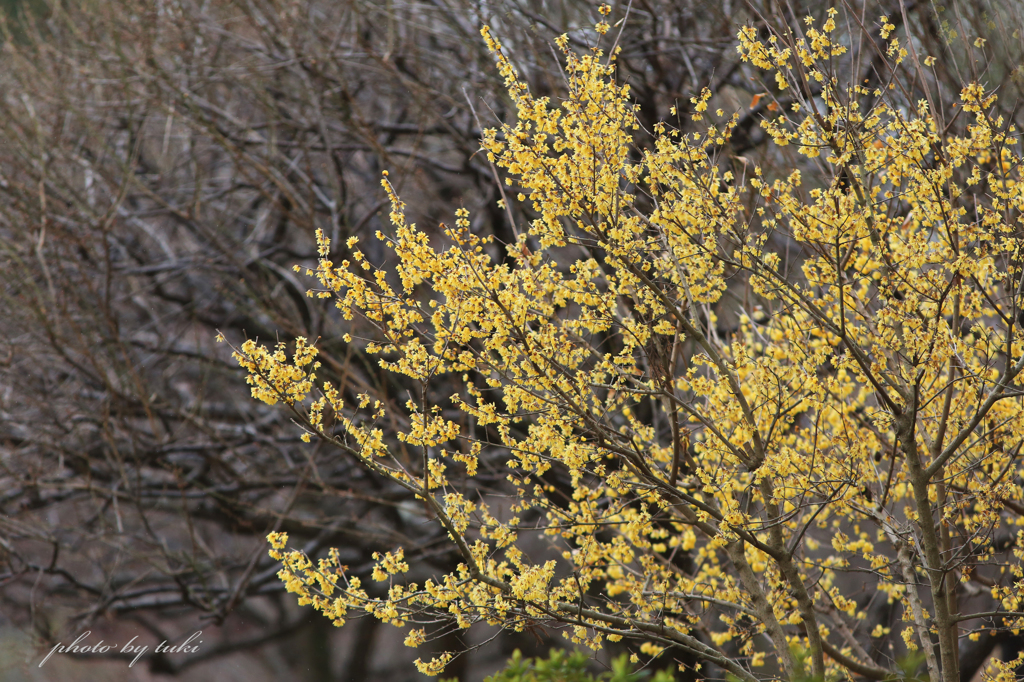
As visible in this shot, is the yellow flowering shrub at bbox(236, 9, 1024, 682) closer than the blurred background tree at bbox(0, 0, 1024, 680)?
Yes

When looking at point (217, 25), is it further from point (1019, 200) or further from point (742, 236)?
point (1019, 200)

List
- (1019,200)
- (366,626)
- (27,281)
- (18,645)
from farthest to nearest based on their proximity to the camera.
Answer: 1. (366,626)
2. (18,645)
3. (27,281)
4. (1019,200)

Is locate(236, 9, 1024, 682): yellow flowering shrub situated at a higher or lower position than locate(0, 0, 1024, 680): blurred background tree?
higher

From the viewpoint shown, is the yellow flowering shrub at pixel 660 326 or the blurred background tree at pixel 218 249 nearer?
the yellow flowering shrub at pixel 660 326

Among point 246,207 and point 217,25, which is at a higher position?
point 217,25

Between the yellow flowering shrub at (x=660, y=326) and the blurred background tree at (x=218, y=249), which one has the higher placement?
the yellow flowering shrub at (x=660, y=326)

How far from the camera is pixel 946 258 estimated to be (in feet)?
12.0

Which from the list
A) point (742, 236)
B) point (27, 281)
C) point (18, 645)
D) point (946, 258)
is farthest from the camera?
point (18, 645)

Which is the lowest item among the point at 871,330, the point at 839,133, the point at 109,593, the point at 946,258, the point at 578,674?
the point at 109,593

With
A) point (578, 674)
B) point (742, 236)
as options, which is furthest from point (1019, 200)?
point (578, 674)

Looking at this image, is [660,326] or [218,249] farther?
[218,249]

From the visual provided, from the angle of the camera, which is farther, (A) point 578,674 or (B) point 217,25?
(B) point 217,25

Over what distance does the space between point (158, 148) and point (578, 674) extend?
35.2 ft

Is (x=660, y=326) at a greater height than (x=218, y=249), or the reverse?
(x=660, y=326)
